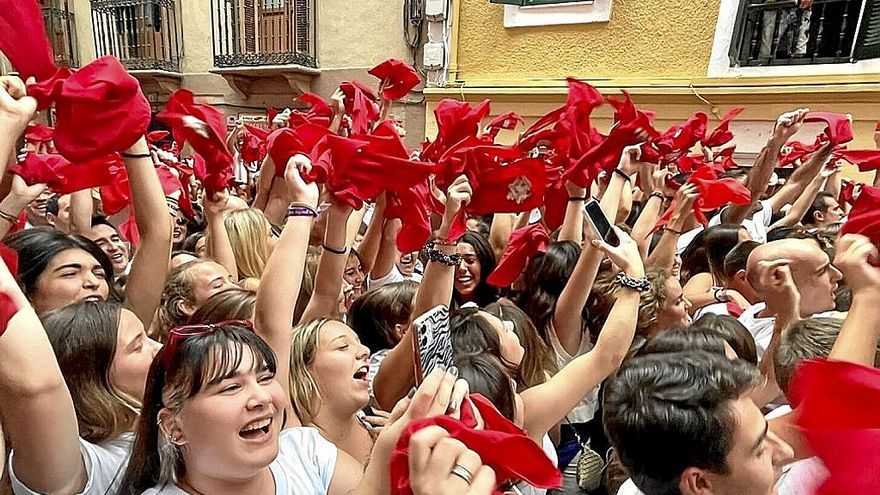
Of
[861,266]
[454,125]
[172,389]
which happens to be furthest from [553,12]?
[172,389]

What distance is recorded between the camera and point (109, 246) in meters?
2.79

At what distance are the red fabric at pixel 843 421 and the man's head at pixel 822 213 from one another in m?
4.08

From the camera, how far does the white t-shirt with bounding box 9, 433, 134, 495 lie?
119 centimetres

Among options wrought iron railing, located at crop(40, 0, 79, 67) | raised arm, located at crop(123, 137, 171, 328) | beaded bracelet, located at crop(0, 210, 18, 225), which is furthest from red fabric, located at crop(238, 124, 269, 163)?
wrought iron railing, located at crop(40, 0, 79, 67)

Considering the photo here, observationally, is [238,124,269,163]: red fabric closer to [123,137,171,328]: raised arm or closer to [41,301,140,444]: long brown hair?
[123,137,171,328]: raised arm

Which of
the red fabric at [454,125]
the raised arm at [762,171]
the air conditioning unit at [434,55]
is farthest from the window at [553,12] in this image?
the red fabric at [454,125]

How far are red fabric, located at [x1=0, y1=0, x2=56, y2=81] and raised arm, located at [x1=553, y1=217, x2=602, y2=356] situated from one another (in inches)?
58.2

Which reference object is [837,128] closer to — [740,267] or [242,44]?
[740,267]

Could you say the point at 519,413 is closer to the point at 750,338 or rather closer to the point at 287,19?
the point at 750,338

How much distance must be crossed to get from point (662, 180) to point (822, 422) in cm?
281

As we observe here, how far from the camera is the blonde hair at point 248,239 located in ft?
8.84

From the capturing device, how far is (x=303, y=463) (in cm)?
145

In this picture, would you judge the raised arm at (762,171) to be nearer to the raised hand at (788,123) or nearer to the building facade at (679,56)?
the raised hand at (788,123)

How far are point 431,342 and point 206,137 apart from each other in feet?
5.33
